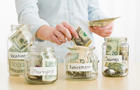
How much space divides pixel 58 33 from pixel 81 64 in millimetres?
277

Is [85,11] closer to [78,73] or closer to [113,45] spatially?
[113,45]

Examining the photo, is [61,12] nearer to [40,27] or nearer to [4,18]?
[40,27]

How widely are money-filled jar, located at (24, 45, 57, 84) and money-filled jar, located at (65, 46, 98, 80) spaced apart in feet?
0.30

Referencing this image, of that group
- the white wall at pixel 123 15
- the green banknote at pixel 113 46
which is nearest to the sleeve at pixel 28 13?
the green banknote at pixel 113 46

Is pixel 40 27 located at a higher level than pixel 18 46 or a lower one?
higher

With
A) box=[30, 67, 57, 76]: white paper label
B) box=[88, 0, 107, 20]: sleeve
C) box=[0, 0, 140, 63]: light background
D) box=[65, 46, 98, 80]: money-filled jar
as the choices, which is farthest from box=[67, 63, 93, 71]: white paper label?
box=[0, 0, 140, 63]: light background

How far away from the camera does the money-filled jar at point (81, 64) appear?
48.7 inches

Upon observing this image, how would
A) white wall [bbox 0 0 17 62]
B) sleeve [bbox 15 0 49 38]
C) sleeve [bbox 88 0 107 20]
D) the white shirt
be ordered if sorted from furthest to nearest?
white wall [bbox 0 0 17 62]
sleeve [bbox 88 0 107 20]
the white shirt
sleeve [bbox 15 0 49 38]

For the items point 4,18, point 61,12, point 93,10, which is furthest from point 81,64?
point 4,18

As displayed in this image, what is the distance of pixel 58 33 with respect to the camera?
1460 millimetres

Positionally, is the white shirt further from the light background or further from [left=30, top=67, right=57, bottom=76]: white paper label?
the light background

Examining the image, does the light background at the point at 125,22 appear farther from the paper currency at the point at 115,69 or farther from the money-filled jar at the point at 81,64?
the money-filled jar at the point at 81,64

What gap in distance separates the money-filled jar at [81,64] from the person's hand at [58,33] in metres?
0.12

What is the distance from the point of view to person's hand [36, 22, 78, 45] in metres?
1.37
